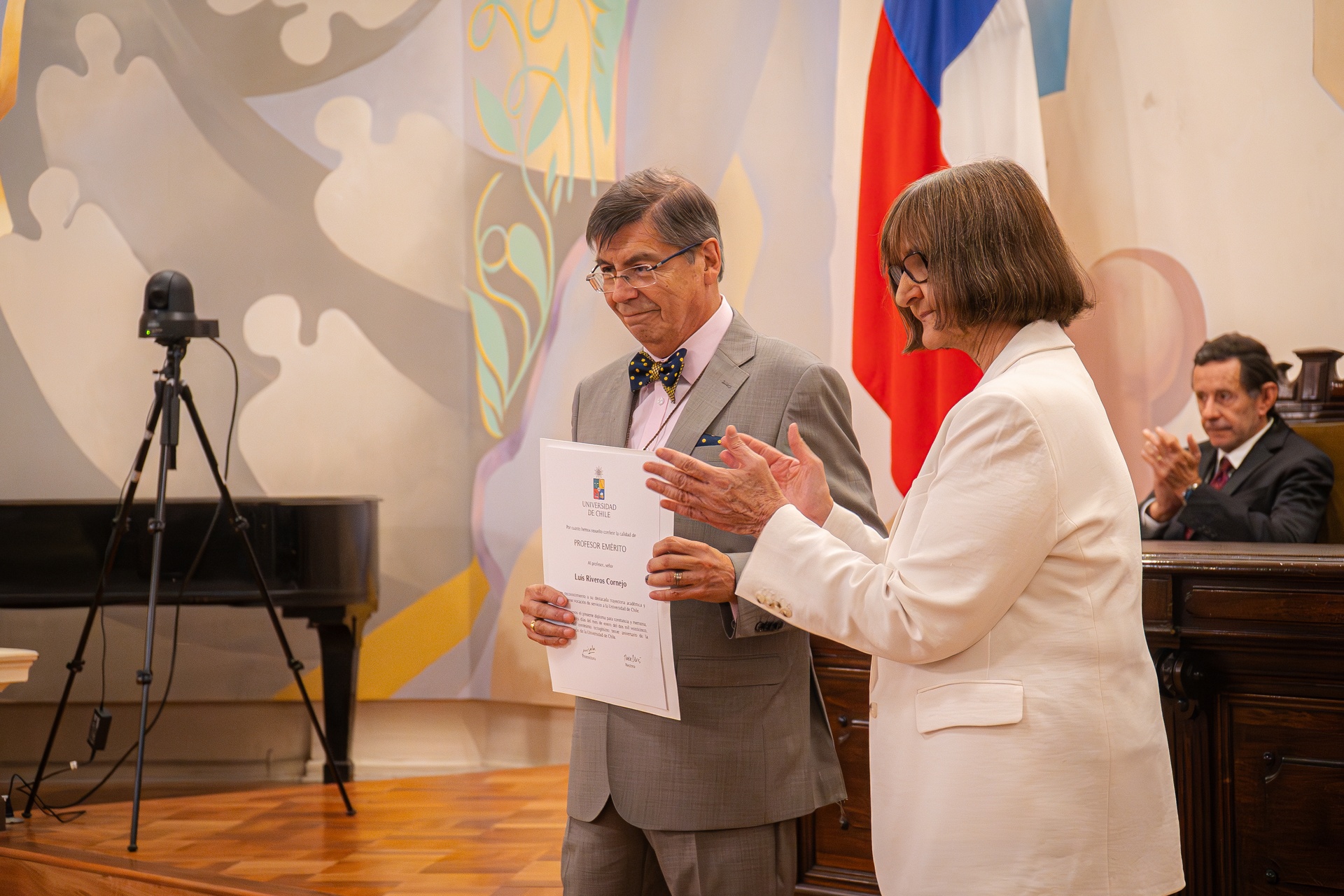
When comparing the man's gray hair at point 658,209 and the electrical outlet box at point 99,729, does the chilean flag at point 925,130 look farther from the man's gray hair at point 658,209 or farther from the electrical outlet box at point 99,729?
the electrical outlet box at point 99,729

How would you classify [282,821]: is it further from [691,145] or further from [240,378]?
[691,145]

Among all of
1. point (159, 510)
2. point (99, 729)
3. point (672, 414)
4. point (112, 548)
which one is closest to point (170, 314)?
point (159, 510)

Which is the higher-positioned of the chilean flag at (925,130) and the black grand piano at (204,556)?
the chilean flag at (925,130)

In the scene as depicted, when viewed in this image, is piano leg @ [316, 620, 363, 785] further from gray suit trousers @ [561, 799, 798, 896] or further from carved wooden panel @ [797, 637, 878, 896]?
gray suit trousers @ [561, 799, 798, 896]

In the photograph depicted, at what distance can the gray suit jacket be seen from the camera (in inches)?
65.0

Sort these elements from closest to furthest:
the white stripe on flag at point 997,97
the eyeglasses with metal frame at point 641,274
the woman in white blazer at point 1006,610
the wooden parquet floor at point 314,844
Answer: the woman in white blazer at point 1006,610, the eyeglasses with metal frame at point 641,274, the wooden parquet floor at point 314,844, the white stripe on flag at point 997,97

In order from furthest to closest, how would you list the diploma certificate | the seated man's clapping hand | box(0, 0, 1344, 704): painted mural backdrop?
1. box(0, 0, 1344, 704): painted mural backdrop
2. the seated man's clapping hand
3. the diploma certificate

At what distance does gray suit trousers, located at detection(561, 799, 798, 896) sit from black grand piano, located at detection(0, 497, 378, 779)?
2824mm

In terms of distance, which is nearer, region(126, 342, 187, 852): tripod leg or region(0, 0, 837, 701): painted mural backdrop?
region(126, 342, 187, 852): tripod leg

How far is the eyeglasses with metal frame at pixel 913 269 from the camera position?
4.47 ft

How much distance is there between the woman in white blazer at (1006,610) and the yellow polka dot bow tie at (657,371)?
497mm

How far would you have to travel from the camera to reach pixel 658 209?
1767 millimetres

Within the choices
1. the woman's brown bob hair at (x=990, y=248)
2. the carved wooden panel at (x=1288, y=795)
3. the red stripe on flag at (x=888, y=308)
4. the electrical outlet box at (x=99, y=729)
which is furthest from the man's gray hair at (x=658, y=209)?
the electrical outlet box at (x=99, y=729)

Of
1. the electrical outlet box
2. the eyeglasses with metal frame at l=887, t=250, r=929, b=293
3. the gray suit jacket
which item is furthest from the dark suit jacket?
the electrical outlet box
